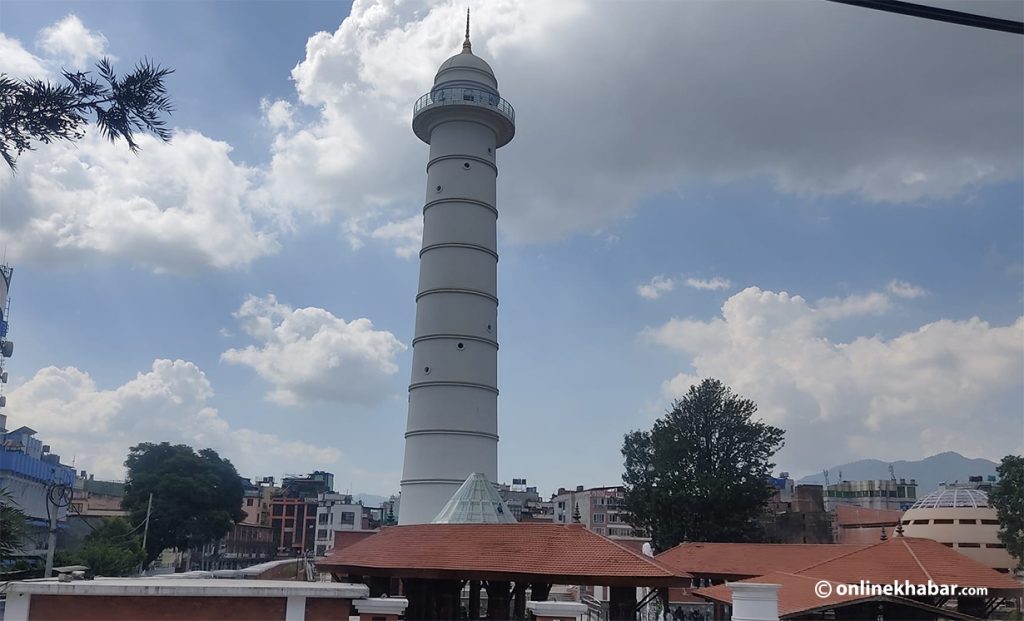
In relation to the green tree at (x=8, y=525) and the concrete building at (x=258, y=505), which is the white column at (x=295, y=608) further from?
the concrete building at (x=258, y=505)

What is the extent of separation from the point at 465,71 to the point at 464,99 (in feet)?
6.38

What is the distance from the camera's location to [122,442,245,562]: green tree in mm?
59312

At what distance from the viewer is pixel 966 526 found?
2012 inches

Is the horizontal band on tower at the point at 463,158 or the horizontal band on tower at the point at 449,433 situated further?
the horizontal band on tower at the point at 463,158

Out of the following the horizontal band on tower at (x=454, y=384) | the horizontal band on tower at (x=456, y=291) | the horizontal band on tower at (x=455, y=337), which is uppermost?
the horizontal band on tower at (x=456, y=291)

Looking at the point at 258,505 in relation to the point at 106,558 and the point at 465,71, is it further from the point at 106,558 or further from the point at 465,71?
the point at 465,71

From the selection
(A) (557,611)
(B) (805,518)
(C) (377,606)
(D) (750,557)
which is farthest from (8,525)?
(B) (805,518)

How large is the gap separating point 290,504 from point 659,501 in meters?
56.3

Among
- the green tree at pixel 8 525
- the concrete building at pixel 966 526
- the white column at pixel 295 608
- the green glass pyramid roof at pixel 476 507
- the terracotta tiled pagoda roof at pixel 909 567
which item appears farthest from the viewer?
the concrete building at pixel 966 526

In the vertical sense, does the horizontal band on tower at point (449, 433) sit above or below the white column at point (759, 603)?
above

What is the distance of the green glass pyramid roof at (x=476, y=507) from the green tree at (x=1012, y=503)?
87.5 ft

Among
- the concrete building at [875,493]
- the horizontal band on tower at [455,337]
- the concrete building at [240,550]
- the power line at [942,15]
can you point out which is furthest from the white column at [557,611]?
the concrete building at [875,493]

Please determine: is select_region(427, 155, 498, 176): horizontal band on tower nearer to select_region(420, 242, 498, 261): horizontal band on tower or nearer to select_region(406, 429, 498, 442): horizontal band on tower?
select_region(420, 242, 498, 261): horizontal band on tower

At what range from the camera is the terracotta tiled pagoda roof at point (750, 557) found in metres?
29.5
